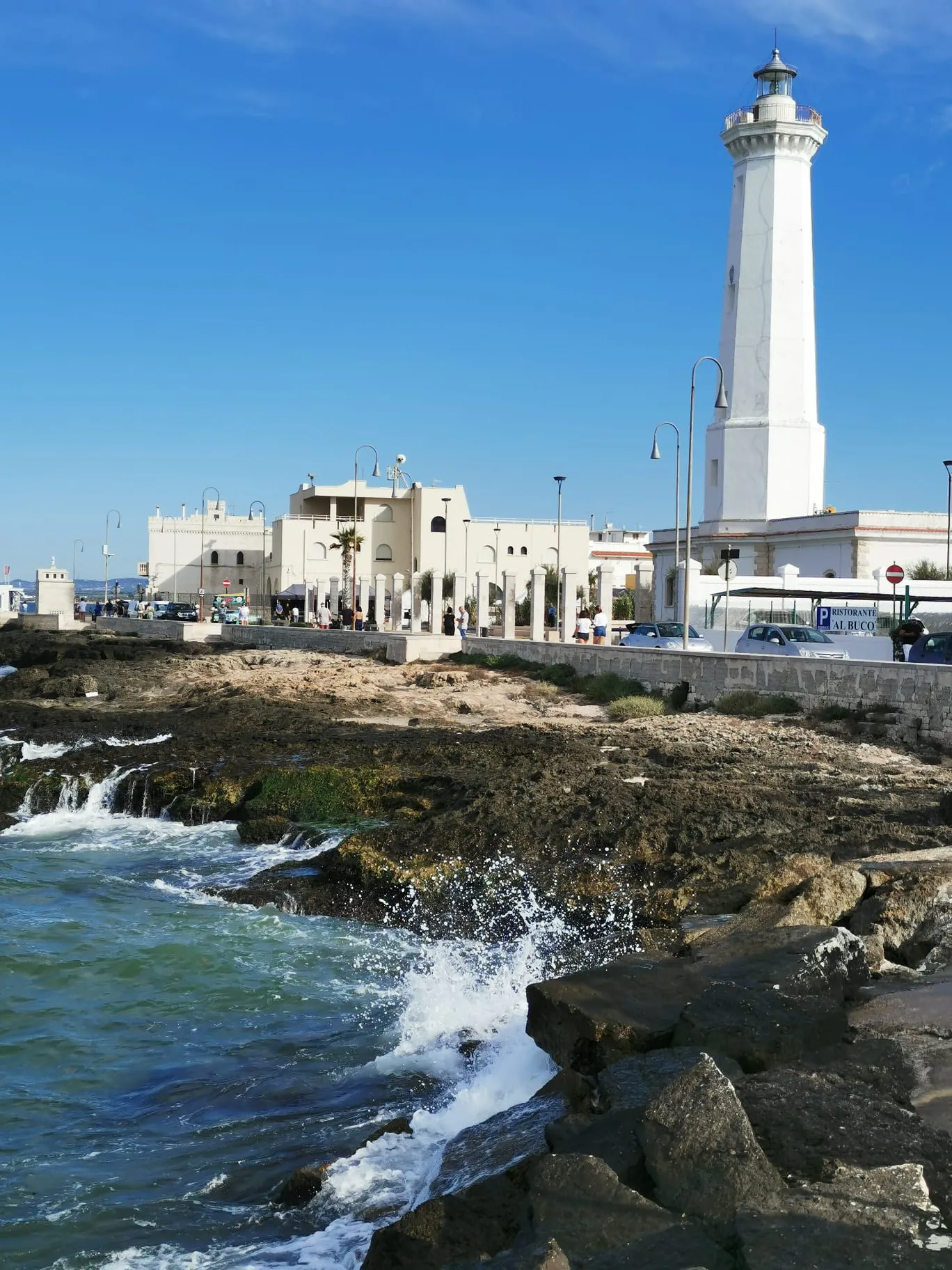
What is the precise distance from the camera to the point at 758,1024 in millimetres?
6332

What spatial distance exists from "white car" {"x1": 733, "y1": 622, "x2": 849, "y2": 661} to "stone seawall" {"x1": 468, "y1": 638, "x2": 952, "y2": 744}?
3525mm

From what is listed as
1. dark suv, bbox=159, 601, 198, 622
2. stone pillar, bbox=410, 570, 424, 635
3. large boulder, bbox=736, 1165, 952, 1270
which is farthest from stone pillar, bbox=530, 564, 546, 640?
dark suv, bbox=159, 601, 198, 622

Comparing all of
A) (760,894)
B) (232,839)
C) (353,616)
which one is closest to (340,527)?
(353,616)

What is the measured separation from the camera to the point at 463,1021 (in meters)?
8.91

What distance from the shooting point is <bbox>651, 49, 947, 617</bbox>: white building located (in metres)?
46.8

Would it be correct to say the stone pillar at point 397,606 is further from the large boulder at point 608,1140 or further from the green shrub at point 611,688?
the large boulder at point 608,1140

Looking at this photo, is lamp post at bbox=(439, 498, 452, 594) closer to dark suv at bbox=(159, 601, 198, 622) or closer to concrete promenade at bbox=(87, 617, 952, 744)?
dark suv at bbox=(159, 601, 198, 622)

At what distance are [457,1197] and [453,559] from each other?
76265mm

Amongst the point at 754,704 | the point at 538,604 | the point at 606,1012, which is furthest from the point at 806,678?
the point at 538,604

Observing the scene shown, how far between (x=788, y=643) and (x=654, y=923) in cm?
1788

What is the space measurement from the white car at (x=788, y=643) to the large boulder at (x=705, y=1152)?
2165 cm

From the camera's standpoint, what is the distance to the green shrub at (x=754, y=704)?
20.5 metres

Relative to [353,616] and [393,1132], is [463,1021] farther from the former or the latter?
[353,616]

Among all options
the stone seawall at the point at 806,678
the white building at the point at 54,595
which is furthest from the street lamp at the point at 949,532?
the white building at the point at 54,595
